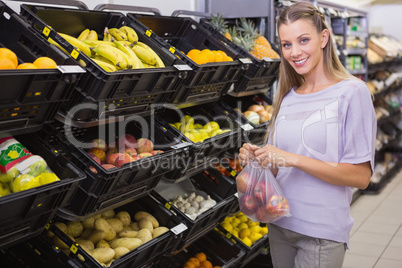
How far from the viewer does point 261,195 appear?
7.03ft

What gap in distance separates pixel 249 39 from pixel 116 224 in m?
1.75

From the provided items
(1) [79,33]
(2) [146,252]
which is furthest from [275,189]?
(1) [79,33]

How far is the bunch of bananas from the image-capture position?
86.7 inches

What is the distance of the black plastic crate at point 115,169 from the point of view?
2016 millimetres

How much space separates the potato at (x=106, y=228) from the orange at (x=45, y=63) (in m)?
1.02

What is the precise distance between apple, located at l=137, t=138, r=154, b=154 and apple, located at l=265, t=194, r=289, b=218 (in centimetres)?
73

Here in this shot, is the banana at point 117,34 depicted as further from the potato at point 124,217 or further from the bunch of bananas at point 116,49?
the potato at point 124,217

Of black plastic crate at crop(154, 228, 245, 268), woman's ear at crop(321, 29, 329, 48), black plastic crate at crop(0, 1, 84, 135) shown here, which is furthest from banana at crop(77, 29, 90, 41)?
black plastic crate at crop(154, 228, 245, 268)

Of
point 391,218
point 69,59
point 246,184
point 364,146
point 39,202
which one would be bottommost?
point 391,218

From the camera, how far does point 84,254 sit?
206 centimetres

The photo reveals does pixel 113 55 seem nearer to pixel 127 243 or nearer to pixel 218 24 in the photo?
pixel 127 243

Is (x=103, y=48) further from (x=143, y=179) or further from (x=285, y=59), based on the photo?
(x=285, y=59)

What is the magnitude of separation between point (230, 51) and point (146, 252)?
56.2 inches

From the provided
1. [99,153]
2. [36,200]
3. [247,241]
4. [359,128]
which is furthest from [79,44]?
[247,241]
